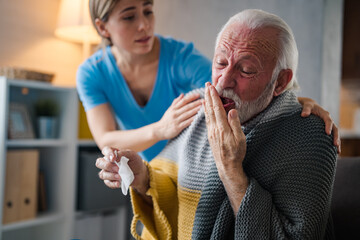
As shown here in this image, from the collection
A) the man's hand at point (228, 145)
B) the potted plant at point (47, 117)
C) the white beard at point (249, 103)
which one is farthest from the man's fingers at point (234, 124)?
the potted plant at point (47, 117)

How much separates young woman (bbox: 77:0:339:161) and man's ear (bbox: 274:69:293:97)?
1.42ft

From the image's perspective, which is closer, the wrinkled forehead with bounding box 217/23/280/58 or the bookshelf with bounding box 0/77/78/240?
the wrinkled forehead with bounding box 217/23/280/58

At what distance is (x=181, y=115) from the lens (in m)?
1.32

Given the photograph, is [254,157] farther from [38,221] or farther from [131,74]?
[38,221]

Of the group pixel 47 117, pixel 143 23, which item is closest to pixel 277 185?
pixel 143 23

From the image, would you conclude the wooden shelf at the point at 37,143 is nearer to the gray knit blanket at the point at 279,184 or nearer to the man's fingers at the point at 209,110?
the gray knit blanket at the point at 279,184

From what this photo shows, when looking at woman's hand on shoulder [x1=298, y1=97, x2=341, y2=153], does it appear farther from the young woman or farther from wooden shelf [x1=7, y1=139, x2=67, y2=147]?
wooden shelf [x1=7, y1=139, x2=67, y2=147]

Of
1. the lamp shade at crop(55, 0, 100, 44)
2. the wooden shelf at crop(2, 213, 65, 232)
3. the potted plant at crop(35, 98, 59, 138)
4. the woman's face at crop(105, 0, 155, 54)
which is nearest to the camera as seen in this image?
the woman's face at crop(105, 0, 155, 54)

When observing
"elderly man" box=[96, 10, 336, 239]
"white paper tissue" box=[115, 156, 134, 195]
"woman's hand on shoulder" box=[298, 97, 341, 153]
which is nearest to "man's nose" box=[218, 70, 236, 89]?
"elderly man" box=[96, 10, 336, 239]

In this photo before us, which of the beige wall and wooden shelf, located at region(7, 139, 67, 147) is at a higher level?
the beige wall

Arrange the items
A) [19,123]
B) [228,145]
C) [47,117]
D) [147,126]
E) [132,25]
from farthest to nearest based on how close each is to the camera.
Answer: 1. [47,117]
2. [19,123]
3. [132,25]
4. [147,126]
5. [228,145]

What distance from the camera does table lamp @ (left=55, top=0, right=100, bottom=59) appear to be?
2.87 metres

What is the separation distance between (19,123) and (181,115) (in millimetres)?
1726

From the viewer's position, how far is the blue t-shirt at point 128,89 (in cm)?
164
